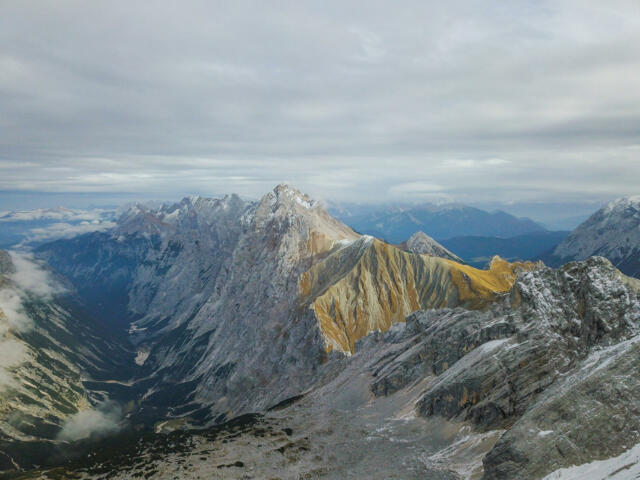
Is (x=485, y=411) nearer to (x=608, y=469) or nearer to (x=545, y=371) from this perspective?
(x=545, y=371)

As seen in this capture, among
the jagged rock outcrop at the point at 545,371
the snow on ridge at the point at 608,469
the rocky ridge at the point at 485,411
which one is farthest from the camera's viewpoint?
the rocky ridge at the point at 485,411

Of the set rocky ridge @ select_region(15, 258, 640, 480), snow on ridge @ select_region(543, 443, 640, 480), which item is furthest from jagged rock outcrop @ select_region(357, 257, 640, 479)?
snow on ridge @ select_region(543, 443, 640, 480)

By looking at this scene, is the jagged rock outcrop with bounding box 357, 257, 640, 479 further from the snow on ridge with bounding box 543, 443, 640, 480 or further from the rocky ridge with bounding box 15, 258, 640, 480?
the snow on ridge with bounding box 543, 443, 640, 480

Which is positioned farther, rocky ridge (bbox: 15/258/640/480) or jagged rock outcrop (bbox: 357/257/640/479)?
rocky ridge (bbox: 15/258/640/480)

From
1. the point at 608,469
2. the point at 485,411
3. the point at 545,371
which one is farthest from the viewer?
the point at 485,411

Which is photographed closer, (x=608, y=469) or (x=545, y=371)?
(x=608, y=469)

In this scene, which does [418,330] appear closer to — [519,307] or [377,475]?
[519,307]

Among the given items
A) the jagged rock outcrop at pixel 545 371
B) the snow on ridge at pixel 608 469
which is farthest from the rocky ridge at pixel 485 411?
the snow on ridge at pixel 608 469

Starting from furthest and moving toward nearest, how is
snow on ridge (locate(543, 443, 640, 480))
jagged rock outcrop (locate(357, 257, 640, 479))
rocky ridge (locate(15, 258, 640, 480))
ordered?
rocky ridge (locate(15, 258, 640, 480)) → jagged rock outcrop (locate(357, 257, 640, 479)) → snow on ridge (locate(543, 443, 640, 480))

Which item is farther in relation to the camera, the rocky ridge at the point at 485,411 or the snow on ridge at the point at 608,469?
the rocky ridge at the point at 485,411

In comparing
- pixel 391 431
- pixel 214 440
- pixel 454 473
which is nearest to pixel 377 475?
pixel 454 473

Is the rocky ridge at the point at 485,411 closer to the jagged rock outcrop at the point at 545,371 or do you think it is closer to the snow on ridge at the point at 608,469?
the jagged rock outcrop at the point at 545,371

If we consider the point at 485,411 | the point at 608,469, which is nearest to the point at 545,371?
the point at 485,411
